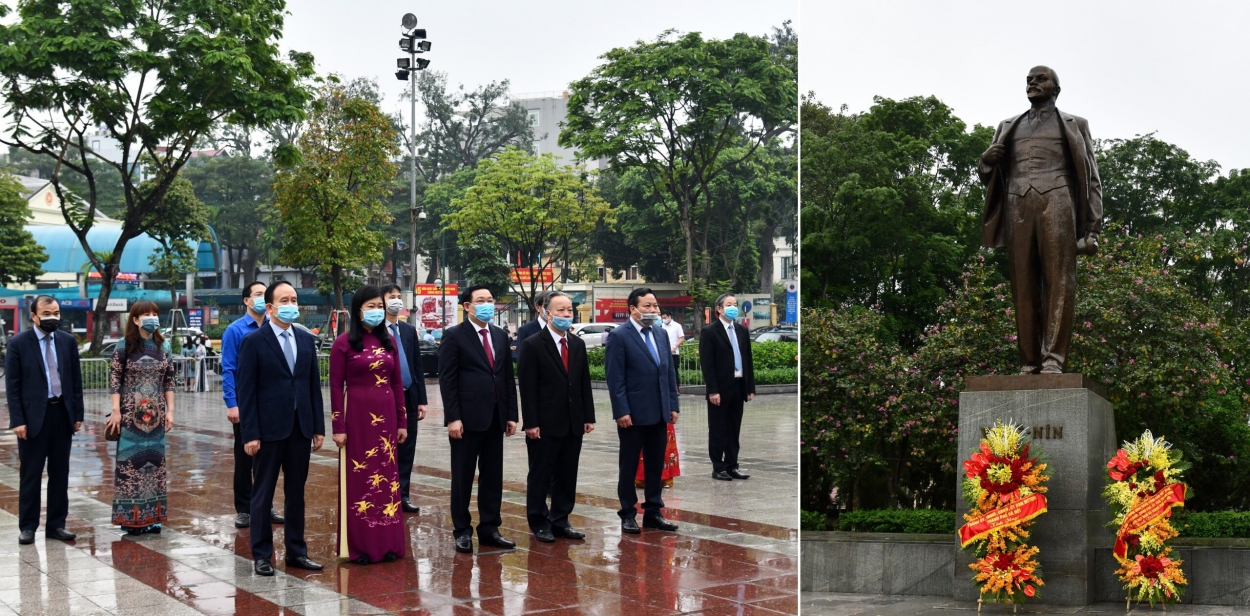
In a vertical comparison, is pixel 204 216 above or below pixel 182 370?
above

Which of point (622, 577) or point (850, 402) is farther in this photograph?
point (850, 402)

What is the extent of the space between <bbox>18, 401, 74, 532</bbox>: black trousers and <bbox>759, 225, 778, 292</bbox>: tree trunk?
2117 centimetres

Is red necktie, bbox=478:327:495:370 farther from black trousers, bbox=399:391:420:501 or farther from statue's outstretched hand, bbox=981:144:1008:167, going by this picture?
statue's outstretched hand, bbox=981:144:1008:167

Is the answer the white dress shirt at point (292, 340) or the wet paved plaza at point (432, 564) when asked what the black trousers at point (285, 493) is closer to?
the wet paved plaza at point (432, 564)

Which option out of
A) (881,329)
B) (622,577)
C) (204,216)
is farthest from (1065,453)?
(204,216)

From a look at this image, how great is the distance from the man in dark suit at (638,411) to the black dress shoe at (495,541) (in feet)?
2.73

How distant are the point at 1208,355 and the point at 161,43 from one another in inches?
496

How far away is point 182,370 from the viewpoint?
2670cm

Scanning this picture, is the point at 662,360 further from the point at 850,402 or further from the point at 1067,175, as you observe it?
the point at 850,402

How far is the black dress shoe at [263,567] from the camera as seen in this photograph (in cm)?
649

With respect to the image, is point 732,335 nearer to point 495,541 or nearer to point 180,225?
point 495,541

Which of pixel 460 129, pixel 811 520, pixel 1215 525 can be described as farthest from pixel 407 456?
pixel 460 129

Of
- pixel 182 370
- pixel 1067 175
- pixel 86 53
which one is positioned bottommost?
pixel 182 370

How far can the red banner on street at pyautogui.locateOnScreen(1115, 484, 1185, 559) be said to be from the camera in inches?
268
